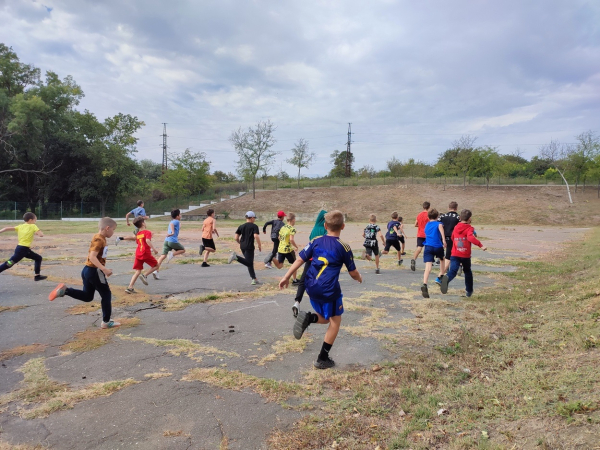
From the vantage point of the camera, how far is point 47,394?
3850 millimetres

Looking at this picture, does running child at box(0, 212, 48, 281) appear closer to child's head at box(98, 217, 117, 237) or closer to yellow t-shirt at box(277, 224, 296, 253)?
child's head at box(98, 217, 117, 237)

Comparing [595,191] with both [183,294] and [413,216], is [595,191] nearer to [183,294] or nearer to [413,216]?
[413,216]

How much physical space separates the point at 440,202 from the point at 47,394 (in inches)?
2031

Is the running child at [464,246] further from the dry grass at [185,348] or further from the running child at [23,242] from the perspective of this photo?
the running child at [23,242]

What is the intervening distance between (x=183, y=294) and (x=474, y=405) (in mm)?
6240

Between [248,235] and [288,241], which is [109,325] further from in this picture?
[288,241]

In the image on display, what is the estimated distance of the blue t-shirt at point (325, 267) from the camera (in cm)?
446

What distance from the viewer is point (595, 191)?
5209 centimetres

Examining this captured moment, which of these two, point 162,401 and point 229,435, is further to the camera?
point 162,401

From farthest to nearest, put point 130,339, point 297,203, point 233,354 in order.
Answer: point 297,203
point 130,339
point 233,354

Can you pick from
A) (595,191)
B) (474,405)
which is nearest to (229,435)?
(474,405)

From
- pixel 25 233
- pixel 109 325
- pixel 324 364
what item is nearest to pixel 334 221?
pixel 324 364

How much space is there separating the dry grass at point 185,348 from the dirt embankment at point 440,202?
1606 inches

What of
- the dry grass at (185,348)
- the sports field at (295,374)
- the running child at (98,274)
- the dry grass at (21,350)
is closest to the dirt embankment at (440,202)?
the sports field at (295,374)
